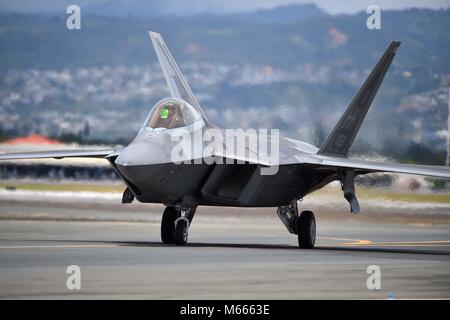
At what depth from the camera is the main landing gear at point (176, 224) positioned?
59.8ft

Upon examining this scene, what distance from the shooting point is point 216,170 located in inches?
703

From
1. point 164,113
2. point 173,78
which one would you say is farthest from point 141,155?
point 173,78

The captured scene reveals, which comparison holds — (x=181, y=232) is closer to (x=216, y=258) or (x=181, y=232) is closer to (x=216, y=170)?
(x=216, y=170)

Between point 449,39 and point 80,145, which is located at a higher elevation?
point 449,39

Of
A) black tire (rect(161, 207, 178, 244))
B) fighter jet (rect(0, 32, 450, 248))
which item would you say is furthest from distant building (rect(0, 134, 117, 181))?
black tire (rect(161, 207, 178, 244))

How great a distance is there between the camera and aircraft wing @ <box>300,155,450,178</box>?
17469 mm

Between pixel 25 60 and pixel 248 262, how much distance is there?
2439 cm

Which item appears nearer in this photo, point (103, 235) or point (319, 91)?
point (103, 235)

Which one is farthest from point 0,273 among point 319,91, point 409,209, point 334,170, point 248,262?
point 319,91

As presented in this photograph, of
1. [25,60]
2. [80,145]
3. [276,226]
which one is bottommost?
[276,226]

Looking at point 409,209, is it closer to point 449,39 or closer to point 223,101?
point 223,101

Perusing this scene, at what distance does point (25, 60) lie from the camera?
1500 inches

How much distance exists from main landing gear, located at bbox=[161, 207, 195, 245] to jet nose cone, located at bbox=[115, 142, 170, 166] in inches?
66.6

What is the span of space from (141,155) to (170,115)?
3.91 feet
